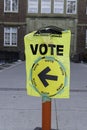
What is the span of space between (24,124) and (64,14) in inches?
1347

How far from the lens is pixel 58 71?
198 inches

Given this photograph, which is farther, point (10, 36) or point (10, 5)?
point (10, 5)

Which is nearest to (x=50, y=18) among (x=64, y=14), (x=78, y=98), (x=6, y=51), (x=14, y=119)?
(x=64, y=14)

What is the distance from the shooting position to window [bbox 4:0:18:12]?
135 feet

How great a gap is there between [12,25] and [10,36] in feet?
3.88

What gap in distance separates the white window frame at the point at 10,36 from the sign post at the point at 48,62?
117 ft

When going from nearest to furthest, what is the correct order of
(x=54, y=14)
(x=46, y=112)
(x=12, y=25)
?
(x=46, y=112) < (x=54, y=14) < (x=12, y=25)

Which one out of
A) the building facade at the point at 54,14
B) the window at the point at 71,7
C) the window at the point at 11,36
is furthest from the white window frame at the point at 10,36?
the window at the point at 71,7

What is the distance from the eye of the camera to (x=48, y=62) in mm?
5055

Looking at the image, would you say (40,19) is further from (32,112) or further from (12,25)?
(32,112)

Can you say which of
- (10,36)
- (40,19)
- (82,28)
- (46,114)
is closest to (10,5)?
(10,36)

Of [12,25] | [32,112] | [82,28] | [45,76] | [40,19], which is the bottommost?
[32,112]

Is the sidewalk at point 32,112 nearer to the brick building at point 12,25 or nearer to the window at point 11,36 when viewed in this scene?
the brick building at point 12,25

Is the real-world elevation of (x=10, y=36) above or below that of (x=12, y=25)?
below
